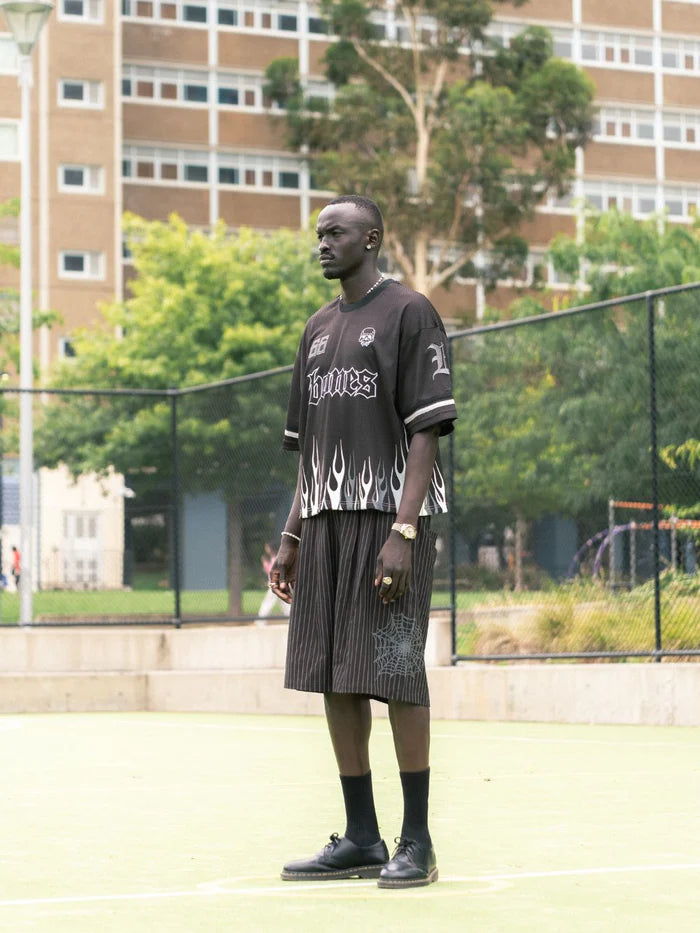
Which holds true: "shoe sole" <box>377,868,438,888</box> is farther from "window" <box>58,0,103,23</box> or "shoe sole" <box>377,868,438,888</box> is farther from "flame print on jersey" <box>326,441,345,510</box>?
"window" <box>58,0,103,23</box>

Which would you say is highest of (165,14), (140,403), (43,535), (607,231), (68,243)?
(165,14)

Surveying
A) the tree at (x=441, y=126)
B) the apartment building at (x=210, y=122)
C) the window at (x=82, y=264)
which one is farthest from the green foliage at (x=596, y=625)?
the window at (x=82, y=264)

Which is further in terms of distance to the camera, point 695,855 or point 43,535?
point 43,535

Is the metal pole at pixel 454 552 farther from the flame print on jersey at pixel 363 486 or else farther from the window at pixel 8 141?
the window at pixel 8 141

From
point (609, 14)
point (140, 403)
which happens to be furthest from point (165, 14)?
point (140, 403)

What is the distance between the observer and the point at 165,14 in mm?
63844

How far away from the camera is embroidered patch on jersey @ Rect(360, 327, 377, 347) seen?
17.4ft

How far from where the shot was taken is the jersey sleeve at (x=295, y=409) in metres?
5.58

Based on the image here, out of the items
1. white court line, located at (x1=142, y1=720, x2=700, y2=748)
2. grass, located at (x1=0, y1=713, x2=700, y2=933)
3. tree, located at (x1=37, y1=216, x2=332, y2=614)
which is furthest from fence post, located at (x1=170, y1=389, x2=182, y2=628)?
tree, located at (x1=37, y1=216, x2=332, y2=614)

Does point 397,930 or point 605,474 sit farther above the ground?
point 605,474

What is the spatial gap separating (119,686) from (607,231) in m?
24.4

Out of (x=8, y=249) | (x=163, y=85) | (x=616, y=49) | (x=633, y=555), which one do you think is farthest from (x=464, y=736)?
(x=616, y=49)

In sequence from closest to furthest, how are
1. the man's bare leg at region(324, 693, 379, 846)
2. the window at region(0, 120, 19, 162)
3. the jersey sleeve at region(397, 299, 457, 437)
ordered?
the jersey sleeve at region(397, 299, 457, 437)
the man's bare leg at region(324, 693, 379, 846)
the window at region(0, 120, 19, 162)

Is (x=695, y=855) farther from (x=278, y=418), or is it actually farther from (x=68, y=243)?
(x=68, y=243)
